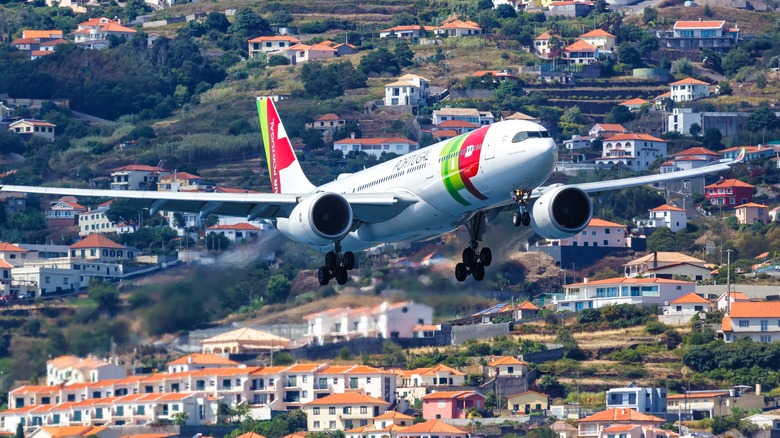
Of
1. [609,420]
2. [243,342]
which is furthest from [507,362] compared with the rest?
[243,342]

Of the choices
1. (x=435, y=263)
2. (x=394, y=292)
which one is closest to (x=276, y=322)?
(x=394, y=292)

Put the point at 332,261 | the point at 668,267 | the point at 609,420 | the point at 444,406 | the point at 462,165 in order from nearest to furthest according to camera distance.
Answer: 1. the point at 462,165
2. the point at 332,261
3. the point at 609,420
4. the point at 444,406
5. the point at 668,267

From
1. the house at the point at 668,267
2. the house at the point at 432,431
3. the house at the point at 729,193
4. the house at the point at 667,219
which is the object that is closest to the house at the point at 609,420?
the house at the point at 432,431

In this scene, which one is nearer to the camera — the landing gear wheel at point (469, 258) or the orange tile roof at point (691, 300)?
the landing gear wheel at point (469, 258)

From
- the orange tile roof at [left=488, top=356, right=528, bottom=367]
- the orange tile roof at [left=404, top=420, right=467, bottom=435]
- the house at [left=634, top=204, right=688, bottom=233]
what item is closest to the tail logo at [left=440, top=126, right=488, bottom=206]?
the orange tile roof at [left=404, top=420, right=467, bottom=435]

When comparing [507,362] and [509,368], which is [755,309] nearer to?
[507,362]

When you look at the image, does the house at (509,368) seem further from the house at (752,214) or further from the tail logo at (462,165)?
the tail logo at (462,165)
